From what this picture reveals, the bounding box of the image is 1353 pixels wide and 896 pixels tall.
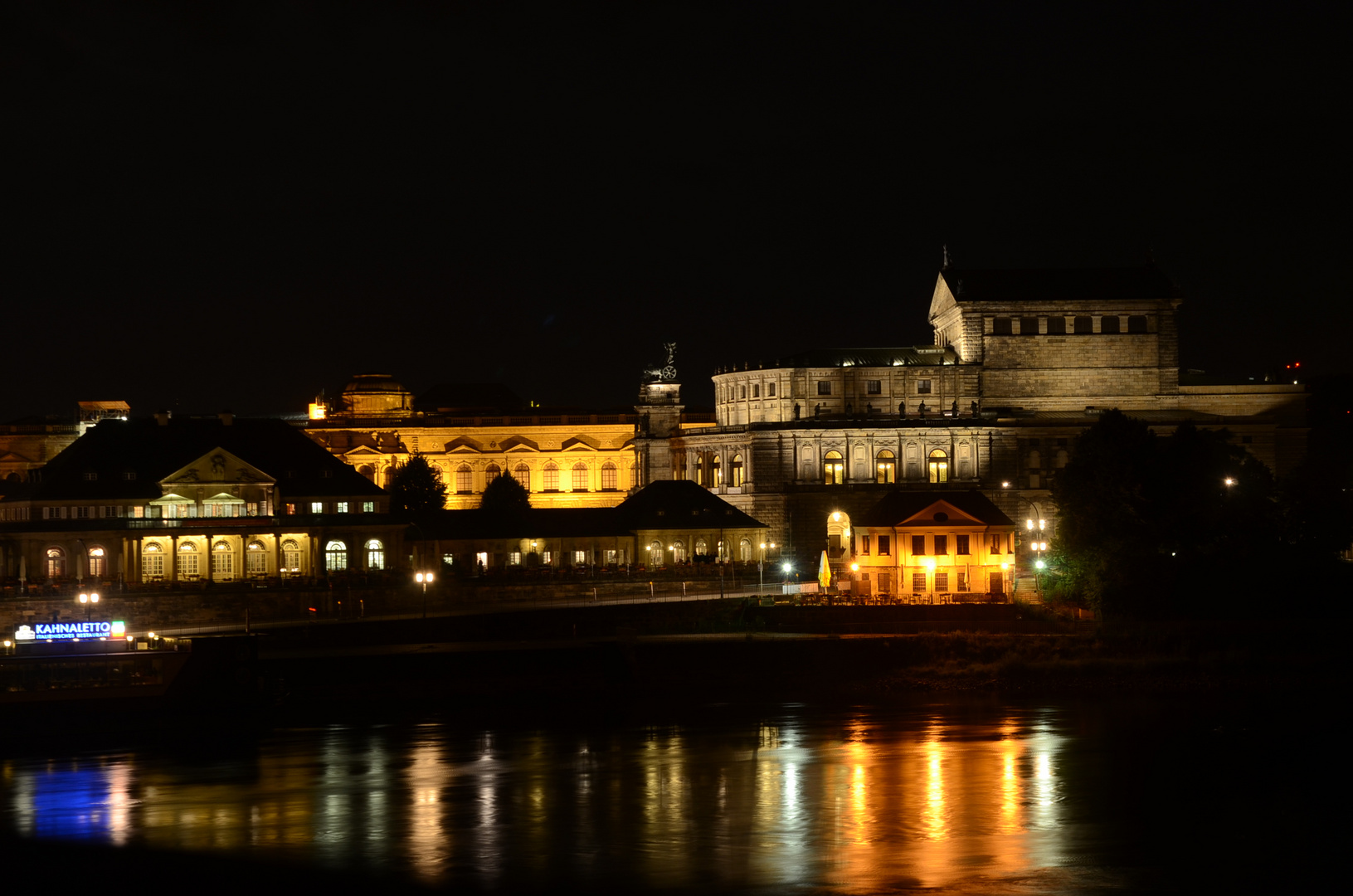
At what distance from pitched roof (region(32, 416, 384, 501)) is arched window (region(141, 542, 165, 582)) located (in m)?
3.75

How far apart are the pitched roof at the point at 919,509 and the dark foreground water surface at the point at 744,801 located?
27.4 meters

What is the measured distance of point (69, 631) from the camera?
64.2 metres

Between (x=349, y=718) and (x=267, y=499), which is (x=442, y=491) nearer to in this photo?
(x=267, y=499)

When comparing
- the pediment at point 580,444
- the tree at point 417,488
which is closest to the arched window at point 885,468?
the tree at point 417,488

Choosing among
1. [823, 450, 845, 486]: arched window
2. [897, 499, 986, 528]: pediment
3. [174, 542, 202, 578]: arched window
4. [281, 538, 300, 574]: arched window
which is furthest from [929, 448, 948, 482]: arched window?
[174, 542, 202, 578]: arched window

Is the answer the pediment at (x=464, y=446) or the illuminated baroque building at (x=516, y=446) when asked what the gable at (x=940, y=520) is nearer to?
the illuminated baroque building at (x=516, y=446)

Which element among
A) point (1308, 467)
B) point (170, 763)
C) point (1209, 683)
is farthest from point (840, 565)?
point (170, 763)

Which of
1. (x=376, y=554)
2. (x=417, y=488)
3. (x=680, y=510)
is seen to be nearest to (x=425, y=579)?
(x=376, y=554)

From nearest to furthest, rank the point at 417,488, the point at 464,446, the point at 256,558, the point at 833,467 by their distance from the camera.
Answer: the point at 256,558 < the point at 833,467 < the point at 417,488 < the point at 464,446

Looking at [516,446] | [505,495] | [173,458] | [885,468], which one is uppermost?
[516,446]

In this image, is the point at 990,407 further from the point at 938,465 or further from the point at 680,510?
the point at 680,510

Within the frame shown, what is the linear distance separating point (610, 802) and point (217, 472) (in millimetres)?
→ 49754

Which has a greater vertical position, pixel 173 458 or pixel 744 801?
pixel 173 458

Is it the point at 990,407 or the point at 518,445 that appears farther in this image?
the point at 518,445
